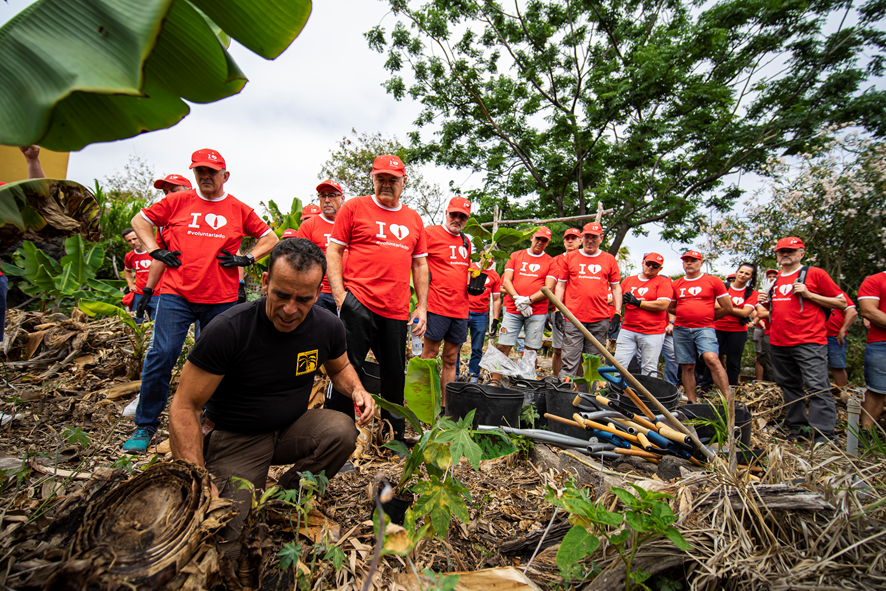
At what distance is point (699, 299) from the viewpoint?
232 inches

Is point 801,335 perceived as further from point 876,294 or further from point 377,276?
point 377,276

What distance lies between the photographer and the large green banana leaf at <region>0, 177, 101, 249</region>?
4.75 ft

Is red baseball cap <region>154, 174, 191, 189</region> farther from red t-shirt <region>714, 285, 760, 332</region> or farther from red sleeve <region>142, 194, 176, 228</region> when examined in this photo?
red t-shirt <region>714, 285, 760, 332</region>

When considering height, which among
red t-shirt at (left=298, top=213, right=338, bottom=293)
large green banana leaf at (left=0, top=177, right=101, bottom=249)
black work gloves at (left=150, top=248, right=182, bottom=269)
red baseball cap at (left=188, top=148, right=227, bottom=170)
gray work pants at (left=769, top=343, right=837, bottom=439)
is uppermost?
red baseball cap at (left=188, top=148, right=227, bottom=170)

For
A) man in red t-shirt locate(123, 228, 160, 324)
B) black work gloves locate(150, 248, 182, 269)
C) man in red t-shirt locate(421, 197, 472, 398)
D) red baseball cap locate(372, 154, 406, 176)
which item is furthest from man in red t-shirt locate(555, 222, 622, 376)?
man in red t-shirt locate(123, 228, 160, 324)

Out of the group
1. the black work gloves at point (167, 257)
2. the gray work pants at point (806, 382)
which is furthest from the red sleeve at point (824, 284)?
the black work gloves at point (167, 257)

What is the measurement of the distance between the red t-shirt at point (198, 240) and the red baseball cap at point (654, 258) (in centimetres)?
539

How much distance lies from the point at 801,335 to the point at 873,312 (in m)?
0.69

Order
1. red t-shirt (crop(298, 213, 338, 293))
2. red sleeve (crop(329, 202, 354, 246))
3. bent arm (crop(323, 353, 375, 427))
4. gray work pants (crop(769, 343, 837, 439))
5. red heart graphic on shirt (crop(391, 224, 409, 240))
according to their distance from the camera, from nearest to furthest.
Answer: bent arm (crop(323, 353, 375, 427)) → red sleeve (crop(329, 202, 354, 246)) → red heart graphic on shirt (crop(391, 224, 409, 240)) → gray work pants (crop(769, 343, 837, 439)) → red t-shirt (crop(298, 213, 338, 293))

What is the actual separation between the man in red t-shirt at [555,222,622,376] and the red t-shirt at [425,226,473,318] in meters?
1.70

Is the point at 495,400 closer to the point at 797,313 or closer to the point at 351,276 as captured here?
the point at 351,276

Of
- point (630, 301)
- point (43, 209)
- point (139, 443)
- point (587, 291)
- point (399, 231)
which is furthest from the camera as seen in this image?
point (587, 291)

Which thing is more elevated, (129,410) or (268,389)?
(268,389)

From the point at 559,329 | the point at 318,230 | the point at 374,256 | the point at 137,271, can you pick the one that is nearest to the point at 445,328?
the point at 374,256
